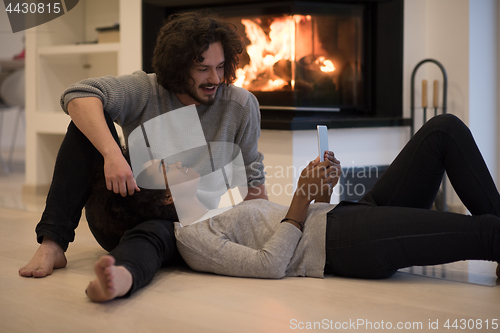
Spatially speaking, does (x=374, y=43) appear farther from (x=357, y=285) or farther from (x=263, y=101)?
(x=357, y=285)

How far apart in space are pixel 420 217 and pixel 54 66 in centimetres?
267

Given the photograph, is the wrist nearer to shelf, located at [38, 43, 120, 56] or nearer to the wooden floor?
the wooden floor

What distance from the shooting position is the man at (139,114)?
141 cm

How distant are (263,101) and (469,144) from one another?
1366mm

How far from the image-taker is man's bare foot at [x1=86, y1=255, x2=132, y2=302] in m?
1.09

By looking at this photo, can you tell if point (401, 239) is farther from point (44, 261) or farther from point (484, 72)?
point (484, 72)

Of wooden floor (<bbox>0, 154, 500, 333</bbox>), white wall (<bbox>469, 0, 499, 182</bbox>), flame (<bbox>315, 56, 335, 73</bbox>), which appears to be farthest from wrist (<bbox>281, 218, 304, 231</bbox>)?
white wall (<bbox>469, 0, 499, 182</bbox>)

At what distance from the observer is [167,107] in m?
1.65

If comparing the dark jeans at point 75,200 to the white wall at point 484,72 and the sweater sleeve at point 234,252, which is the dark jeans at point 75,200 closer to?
the sweater sleeve at point 234,252

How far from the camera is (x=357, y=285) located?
4.41 feet

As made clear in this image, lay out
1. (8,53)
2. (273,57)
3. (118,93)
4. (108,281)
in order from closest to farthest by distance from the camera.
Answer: (108,281), (118,93), (273,57), (8,53)

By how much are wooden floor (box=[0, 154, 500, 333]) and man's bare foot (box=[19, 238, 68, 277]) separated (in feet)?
0.09

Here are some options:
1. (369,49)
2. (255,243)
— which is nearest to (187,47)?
(255,243)

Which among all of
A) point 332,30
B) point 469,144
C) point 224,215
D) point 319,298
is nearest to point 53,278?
point 224,215
